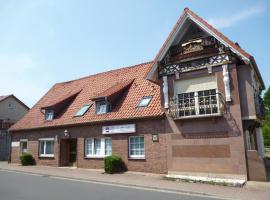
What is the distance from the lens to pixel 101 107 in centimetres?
2003

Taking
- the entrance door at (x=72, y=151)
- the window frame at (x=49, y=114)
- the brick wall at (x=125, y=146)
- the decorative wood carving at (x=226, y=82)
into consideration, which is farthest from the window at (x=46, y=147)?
the decorative wood carving at (x=226, y=82)

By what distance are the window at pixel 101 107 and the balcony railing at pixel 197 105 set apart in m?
5.59

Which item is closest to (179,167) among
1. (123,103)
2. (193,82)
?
(193,82)

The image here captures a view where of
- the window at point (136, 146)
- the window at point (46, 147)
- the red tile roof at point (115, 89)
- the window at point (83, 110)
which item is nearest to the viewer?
the window at point (136, 146)

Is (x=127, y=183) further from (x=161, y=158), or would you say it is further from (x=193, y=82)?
(x=193, y=82)

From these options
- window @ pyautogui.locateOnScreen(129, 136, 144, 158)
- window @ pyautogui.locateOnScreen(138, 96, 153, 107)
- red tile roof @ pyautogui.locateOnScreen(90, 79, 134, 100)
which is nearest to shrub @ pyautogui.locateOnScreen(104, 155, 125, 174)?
window @ pyautogui.locateOnScreen(129, 136, 144, 158)

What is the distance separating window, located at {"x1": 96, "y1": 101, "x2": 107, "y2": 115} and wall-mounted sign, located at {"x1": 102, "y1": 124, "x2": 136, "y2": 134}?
4.38 feet

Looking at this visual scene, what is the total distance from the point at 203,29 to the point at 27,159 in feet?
56.4

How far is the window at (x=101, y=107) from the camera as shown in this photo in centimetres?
1972

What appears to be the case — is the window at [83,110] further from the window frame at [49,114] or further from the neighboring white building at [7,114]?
the neighboring white building at [7,114]

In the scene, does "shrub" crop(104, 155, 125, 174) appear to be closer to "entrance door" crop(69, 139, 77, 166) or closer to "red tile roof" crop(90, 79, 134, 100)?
"red tile roof" crop(90, 79, 134, 100)

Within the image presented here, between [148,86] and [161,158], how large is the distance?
5417 mm

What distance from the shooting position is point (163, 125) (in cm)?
1636

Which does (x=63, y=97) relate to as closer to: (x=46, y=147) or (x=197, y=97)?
(x=46, y=147)
